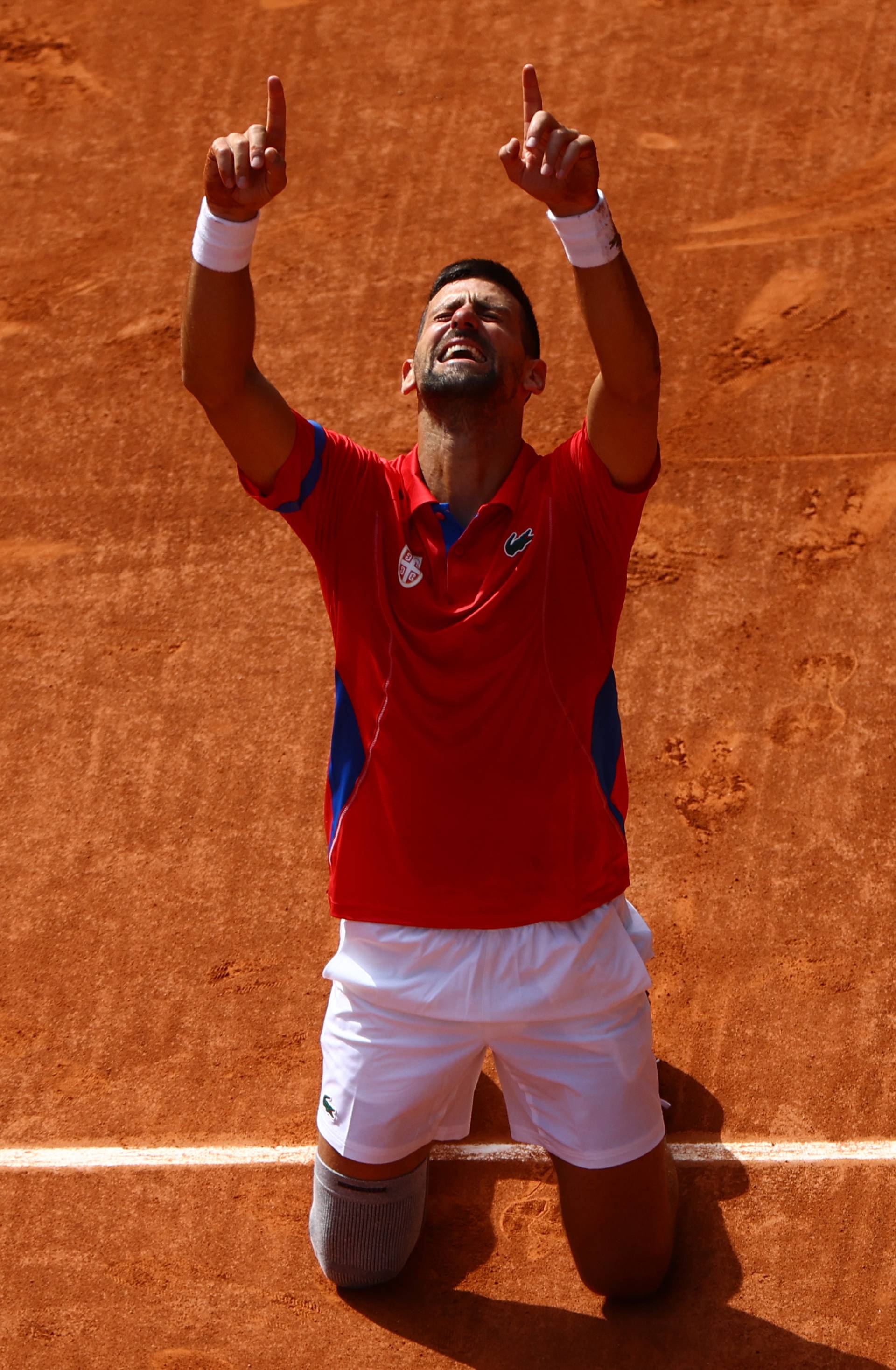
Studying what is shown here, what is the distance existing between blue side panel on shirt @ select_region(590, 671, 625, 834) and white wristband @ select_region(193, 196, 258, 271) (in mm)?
1380

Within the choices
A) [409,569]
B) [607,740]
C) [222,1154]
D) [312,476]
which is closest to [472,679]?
[409,569]

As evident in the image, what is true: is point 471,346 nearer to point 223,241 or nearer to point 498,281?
point 498,281

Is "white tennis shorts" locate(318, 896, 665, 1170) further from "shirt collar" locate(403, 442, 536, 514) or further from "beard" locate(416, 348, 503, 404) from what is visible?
"beard" locate(416, 348, 503, 404)

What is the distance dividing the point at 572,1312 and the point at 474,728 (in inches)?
65.5

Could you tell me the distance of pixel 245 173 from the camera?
3533mm

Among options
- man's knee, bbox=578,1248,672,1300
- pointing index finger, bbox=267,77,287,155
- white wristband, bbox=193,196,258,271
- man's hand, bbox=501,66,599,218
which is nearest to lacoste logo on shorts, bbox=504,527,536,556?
man's hand, bbox=501,66,599,218

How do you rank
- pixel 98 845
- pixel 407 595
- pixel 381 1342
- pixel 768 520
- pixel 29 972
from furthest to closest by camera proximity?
pixel 768 520 → pixel 98 845 → pixel 29 972 → pixel 381 1342 → pixel 407 595

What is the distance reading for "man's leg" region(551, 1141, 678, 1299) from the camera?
3.96m

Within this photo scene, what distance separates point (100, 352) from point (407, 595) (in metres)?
4.25

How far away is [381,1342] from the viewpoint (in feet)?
13.5

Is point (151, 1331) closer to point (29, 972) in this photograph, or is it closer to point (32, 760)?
point (29, 972)

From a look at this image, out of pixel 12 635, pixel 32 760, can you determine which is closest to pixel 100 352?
pixel 12 635

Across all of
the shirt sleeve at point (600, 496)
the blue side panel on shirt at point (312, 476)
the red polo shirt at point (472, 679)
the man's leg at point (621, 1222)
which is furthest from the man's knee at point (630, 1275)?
the blue side panel on shirt at point (312, 476)

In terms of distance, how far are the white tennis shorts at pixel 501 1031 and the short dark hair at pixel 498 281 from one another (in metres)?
1.47
